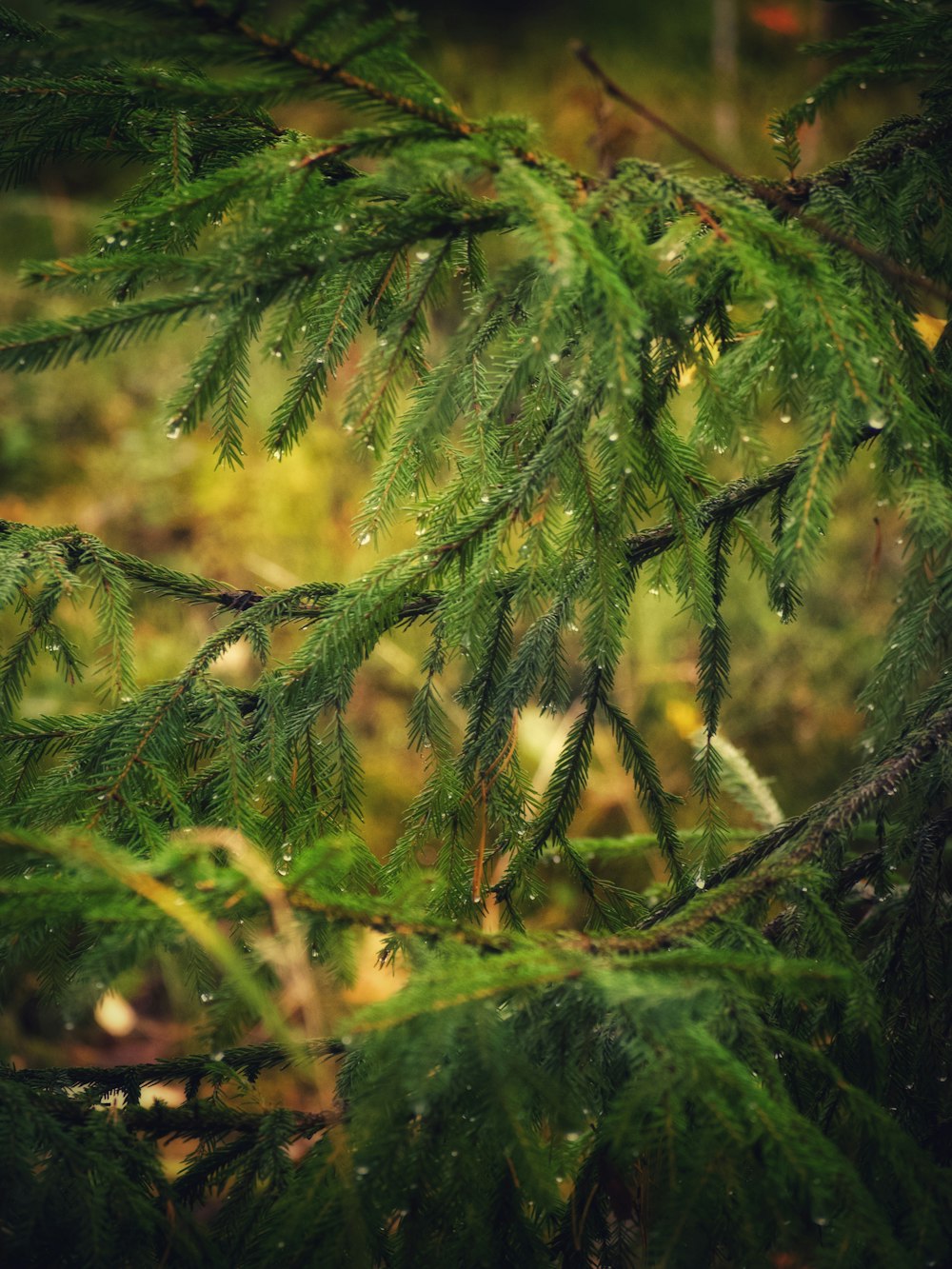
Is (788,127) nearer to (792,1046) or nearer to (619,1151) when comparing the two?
(792,1046)

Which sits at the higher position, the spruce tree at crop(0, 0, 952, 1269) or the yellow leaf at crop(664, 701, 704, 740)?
the yellow leaf at crop(664, 701, 704, 740)

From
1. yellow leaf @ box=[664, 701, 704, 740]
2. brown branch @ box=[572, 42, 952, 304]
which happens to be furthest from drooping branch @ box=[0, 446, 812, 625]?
yellow leaf @ box=[664, 701, 704, 740]

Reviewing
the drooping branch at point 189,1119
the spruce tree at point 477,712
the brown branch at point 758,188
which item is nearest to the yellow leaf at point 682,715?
the spruce tree at point 477,712

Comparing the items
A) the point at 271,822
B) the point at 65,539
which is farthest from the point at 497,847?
the point at 65,539

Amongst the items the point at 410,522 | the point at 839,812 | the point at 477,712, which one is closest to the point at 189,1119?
the point at 477,712

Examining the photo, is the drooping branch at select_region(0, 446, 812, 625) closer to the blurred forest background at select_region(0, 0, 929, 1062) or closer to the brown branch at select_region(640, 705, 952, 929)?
the brown branch at select_region(640, 705, 952, 929)

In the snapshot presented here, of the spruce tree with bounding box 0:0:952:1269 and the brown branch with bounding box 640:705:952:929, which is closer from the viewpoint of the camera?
the spruce tree with bounding box 0:0:952:1269
